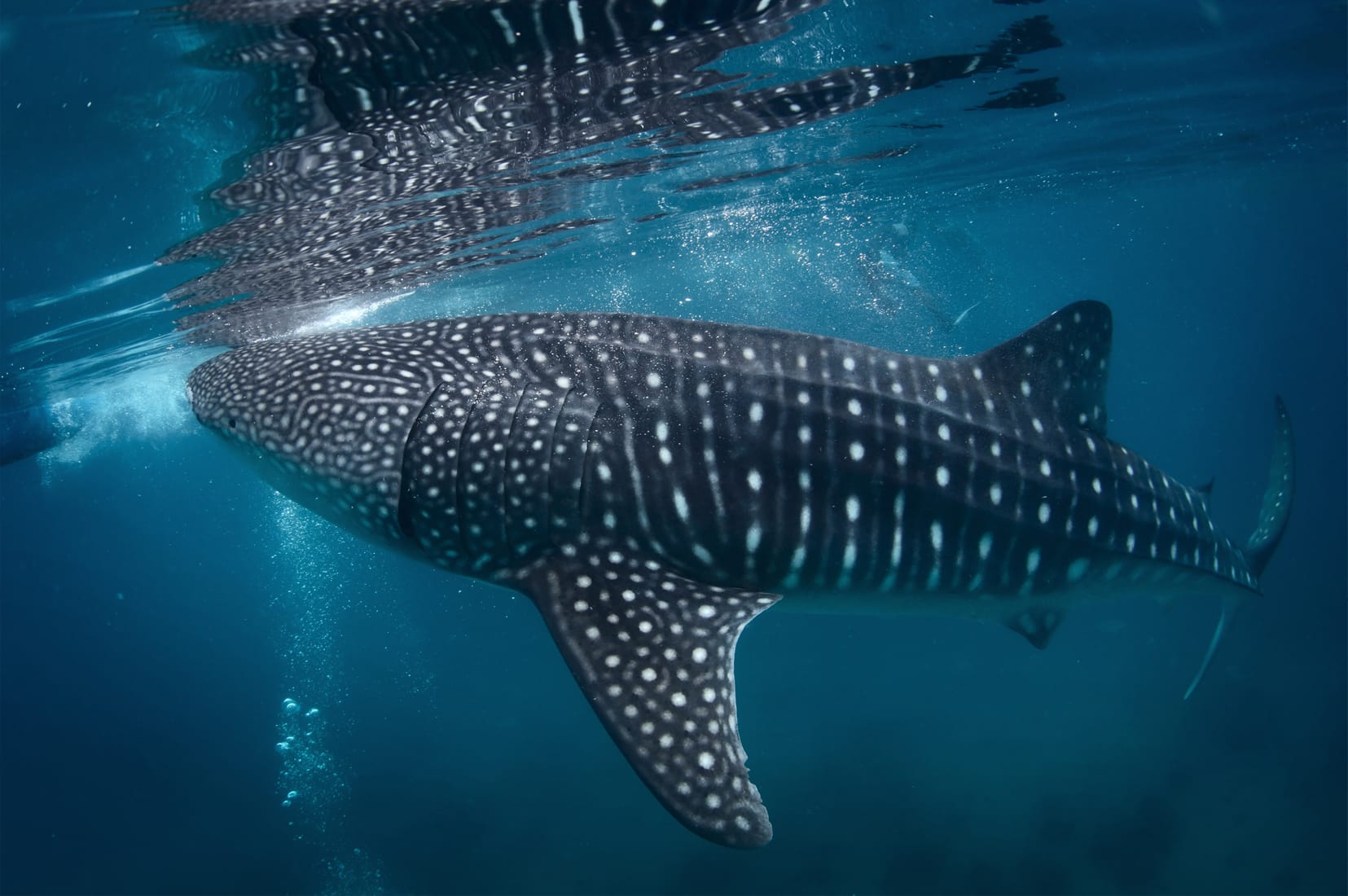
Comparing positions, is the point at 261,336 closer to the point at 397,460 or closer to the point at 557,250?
the point at 557,250

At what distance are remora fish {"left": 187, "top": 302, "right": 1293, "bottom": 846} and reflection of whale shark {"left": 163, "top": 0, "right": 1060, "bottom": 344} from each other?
A: 2.37 metres

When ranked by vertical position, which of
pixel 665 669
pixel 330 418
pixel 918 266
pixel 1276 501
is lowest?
pixel 918 266

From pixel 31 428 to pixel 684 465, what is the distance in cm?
2295

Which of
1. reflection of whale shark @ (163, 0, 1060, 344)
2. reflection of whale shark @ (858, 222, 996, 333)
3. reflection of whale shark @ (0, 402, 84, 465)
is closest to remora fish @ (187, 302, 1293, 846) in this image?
reflection of whale shark @ (163, 0, 1060, 344)

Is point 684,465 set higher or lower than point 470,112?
lower

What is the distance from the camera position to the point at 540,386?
177 inches

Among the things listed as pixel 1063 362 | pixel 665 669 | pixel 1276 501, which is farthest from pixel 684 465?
pixel 1276 501

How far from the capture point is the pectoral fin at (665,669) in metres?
3.34

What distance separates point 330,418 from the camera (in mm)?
4598

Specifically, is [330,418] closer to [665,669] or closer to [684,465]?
[684,465]

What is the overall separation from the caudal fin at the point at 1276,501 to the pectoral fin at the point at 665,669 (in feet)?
19.5

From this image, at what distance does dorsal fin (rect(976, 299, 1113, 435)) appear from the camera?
197 inches

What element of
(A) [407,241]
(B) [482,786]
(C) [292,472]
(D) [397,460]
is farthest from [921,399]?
(B) [482,786]

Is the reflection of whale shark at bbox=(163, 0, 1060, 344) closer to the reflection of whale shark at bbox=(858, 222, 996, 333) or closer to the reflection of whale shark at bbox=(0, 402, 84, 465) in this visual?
the reflection of whale shark at bbox=(0, 402, 84, 465)
